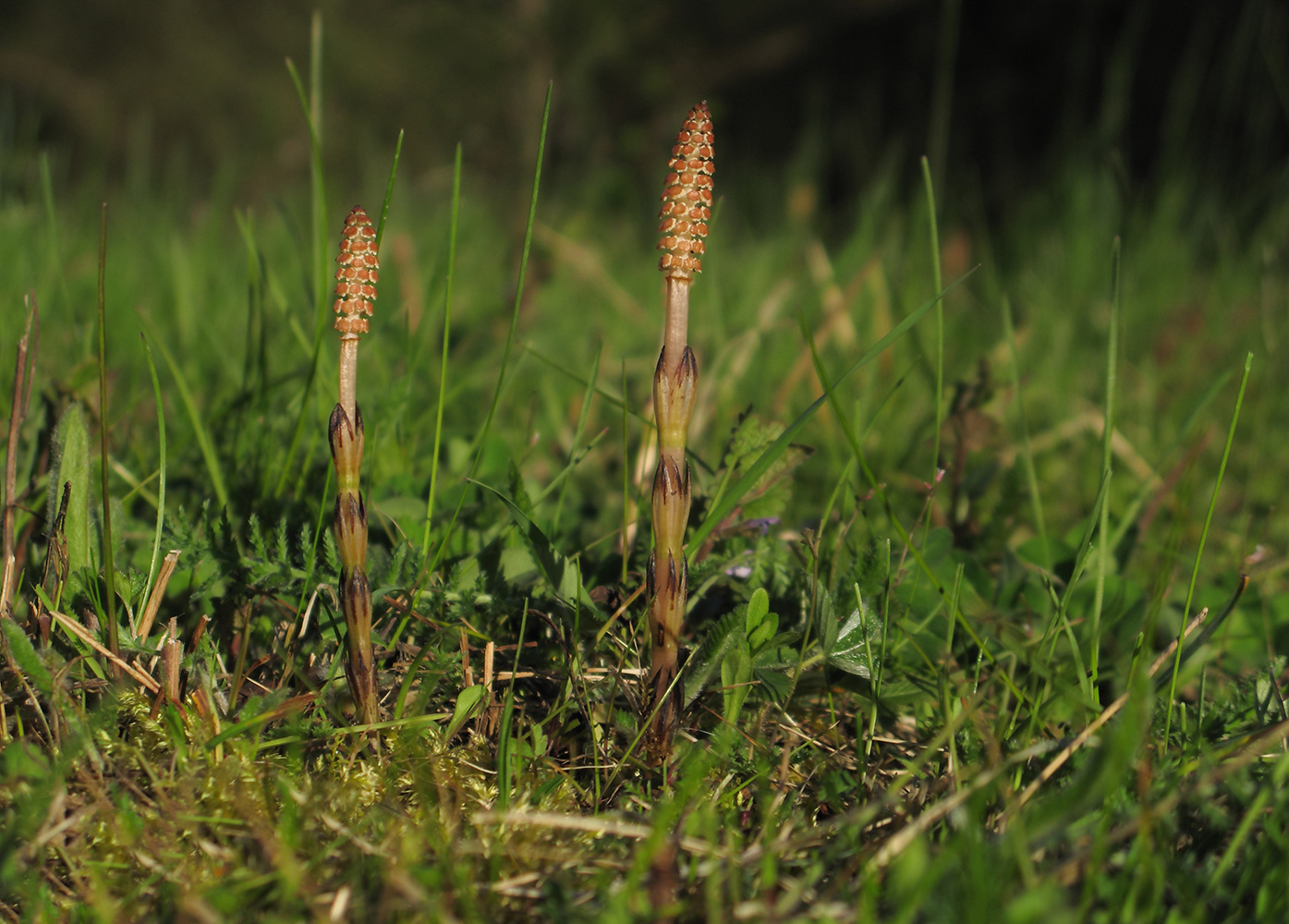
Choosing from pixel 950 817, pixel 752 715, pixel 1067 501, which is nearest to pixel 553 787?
pixel 752 715

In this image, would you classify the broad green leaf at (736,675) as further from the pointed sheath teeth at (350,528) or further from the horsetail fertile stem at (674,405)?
the pointed sheath teeth at (350,528)

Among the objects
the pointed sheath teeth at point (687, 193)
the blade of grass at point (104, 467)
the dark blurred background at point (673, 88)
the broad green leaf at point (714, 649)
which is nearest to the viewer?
the pointed sheath teeth at point (687, 193)

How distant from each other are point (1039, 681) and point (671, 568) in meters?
0.62

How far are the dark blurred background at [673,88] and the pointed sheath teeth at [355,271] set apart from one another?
5.69 feet

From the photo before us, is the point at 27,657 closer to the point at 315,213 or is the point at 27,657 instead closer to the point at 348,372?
the point at 348,372

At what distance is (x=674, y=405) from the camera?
37.4 inches

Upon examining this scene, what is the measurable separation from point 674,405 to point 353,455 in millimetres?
363

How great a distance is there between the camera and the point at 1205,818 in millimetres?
962

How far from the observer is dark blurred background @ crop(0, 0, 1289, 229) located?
4.82 meters

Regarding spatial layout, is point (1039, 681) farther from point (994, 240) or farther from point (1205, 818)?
point (994, 240)

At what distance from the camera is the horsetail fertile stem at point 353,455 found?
0.92 m

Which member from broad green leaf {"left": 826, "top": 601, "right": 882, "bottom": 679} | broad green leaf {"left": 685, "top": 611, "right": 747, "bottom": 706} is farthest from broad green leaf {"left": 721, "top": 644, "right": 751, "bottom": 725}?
broad green leaf {"left": 826, "top": 601, "right": 882, "bottom": 679}

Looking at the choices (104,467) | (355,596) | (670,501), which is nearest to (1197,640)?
(670,501)

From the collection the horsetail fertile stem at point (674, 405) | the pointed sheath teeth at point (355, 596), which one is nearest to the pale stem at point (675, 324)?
the horsetail fertile stem at point (674, 405)
